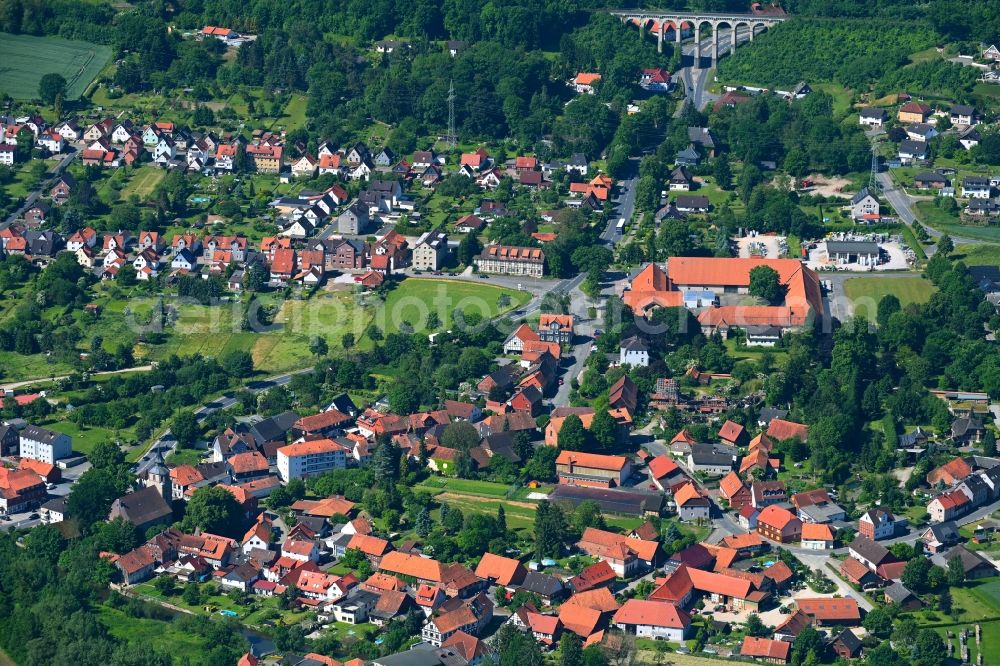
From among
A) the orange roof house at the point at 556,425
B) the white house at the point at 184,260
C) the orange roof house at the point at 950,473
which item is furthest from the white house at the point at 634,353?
the white house at the point at 184,260

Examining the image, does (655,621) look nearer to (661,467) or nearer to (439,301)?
(661,467)

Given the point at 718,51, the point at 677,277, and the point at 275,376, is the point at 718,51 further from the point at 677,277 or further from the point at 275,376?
the point at 275,376

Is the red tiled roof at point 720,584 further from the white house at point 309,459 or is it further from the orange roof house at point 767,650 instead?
the white house at point 309,459

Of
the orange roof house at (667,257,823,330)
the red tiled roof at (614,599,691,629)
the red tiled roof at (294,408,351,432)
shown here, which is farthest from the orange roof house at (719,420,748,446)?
the red tiled roof at (294,408,351,432)

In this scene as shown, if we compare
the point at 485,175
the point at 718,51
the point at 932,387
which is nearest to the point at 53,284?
the point at 485,175

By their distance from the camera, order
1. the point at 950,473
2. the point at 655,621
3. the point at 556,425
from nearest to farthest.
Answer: the point at 655,621 → the point at 950,473 → the point at 556,425

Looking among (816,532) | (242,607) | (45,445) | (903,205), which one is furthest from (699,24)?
(242,607)
